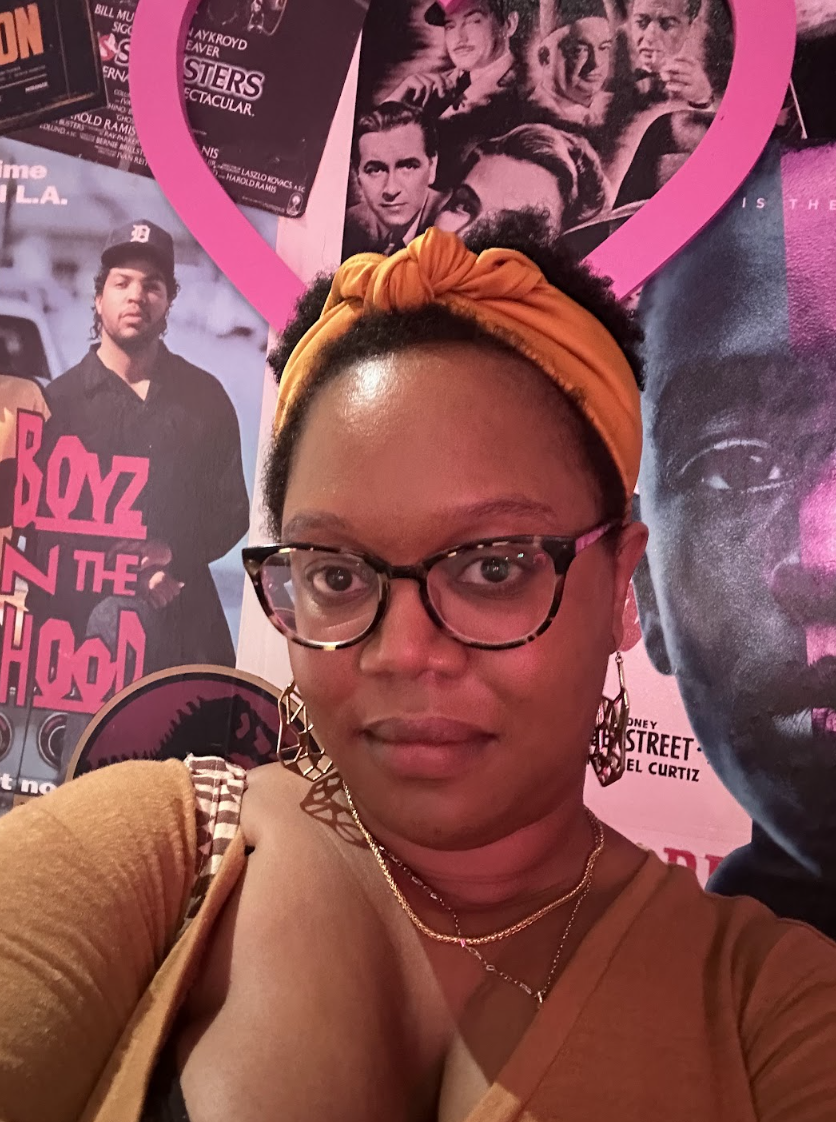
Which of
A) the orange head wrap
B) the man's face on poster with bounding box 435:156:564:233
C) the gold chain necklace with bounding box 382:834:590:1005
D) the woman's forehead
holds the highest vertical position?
the man's face on poster with bounding box 435:156:564:233

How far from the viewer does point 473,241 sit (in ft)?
3.00

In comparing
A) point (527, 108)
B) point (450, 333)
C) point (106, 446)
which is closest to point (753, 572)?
point (450, 333)

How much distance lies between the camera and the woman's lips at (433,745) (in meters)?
0.70

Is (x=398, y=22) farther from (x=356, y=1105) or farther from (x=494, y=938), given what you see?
(x=356, y=1105)

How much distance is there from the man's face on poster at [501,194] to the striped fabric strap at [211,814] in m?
0.93

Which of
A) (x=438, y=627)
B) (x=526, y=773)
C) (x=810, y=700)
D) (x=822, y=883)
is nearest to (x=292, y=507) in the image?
(x=438, y=627)

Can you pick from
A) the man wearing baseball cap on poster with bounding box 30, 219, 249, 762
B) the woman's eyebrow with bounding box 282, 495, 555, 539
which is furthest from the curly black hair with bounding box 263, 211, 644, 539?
the man wearing baseball cap on poster with bounding box 30, 219, 249, 762

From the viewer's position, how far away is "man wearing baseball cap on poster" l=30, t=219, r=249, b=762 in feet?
4.34

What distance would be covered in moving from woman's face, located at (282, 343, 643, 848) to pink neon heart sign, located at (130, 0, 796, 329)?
0.52 metres

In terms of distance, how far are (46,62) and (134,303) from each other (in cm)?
50

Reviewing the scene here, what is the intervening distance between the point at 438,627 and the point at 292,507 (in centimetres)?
21

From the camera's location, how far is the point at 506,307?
30.4 inches

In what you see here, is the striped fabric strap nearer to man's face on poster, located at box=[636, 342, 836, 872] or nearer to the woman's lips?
the woman's lips

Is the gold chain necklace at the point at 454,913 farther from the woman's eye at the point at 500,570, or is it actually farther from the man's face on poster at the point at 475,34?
the man's face on poster at the point at 475,34
